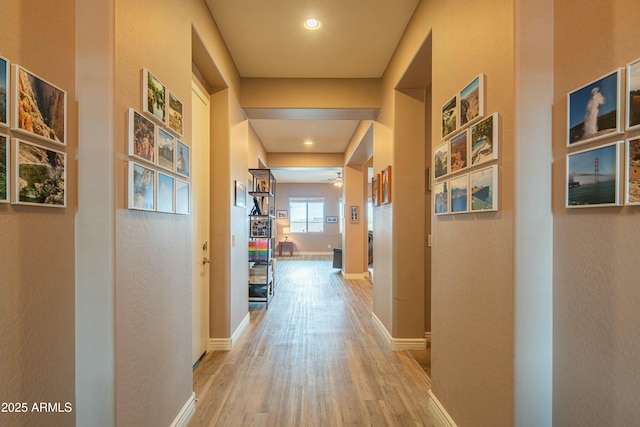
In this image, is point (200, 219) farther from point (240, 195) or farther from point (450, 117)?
point (450, 117)

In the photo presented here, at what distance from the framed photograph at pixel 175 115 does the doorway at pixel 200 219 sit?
35.7 inches

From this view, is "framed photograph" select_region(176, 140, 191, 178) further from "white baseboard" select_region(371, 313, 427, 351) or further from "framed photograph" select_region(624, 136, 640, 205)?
"white baseboard" select_region(371, 313, 427, 351)

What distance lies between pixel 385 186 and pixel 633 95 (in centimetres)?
239

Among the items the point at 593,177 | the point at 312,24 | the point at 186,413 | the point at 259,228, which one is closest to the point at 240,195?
the point at 259,228

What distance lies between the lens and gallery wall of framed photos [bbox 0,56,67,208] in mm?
952

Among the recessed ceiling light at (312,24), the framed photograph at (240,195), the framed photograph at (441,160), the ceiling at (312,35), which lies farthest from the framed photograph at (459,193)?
the framed photograph at (240,195)

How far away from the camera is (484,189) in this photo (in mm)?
1447

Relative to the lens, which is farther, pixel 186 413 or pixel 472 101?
pixel 186 413

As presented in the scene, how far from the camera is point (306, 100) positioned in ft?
11.8

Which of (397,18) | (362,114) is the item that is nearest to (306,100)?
(362,114)

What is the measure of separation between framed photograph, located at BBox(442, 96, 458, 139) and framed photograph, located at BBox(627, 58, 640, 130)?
792mm

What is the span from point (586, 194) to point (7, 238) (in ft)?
6.53

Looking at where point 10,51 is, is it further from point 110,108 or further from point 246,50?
point 246,50

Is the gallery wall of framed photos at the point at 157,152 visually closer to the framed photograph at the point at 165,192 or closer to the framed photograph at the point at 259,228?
the framed photograph at the point at 165,192
